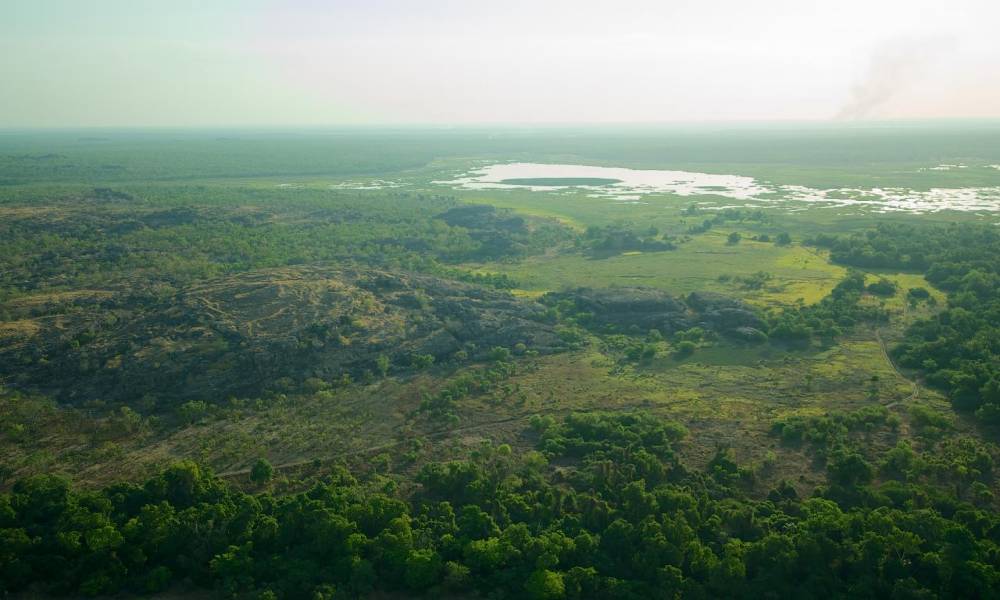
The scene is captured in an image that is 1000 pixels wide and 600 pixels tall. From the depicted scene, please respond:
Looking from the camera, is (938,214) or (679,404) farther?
(938,214)

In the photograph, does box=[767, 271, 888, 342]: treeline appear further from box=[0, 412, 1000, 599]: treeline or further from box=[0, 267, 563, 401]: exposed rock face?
box=[0, 412, 1000, 599]: treeline

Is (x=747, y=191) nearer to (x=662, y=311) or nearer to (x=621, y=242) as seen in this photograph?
(x=621, y=242)

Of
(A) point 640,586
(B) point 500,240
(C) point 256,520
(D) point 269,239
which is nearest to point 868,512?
(A) point 640,586

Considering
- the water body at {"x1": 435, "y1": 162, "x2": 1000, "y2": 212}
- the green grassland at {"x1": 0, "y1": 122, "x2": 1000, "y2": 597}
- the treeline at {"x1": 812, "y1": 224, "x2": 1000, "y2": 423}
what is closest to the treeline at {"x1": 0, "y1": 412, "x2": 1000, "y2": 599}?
the green grassland at {"x1": 0, "y1": 122, "x2": 1000, "y2": 597}

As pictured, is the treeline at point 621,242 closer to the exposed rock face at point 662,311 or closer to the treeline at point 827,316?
the exposed rock face at point 662,311

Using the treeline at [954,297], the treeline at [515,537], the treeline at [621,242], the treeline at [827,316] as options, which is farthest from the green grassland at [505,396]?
the treeline at [621,242]

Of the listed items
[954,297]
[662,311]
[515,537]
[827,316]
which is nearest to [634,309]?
[662,311]

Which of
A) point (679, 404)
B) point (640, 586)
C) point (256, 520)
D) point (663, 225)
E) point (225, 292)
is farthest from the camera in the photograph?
point (663, 225)

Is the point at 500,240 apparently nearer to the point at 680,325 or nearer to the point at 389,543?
the point at 680,325
